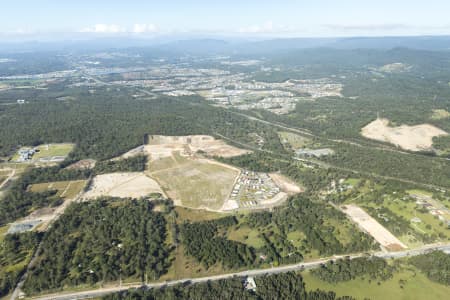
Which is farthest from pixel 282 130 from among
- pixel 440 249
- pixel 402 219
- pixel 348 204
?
pixel 440 249

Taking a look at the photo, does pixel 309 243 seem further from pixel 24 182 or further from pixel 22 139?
pixel 22 139

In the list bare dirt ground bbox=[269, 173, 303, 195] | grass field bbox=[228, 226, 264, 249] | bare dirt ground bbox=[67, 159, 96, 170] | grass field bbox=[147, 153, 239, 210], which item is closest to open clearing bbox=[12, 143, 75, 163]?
bare dirt ground bbox=[67, 159, 96, 170]

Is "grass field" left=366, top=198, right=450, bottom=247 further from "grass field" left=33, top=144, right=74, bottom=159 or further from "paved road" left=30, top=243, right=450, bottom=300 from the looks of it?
"grass field" left=33, top=144, right=74, bottom=159

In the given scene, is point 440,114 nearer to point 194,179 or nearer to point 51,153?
point 194,179

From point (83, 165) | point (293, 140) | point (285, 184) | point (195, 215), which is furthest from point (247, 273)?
point (293, 140)

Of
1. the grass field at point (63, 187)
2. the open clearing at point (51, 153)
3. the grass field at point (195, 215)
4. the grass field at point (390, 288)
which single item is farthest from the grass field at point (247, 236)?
the open clearing at point (51, 153)

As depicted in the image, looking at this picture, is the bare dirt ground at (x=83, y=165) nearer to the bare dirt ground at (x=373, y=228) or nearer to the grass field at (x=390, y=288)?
the grass field at (x=390, y=288)
